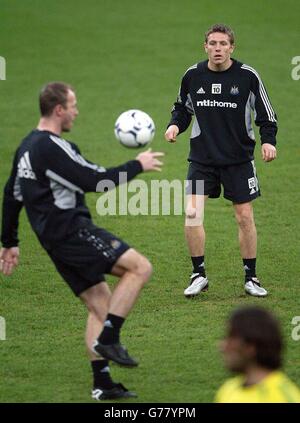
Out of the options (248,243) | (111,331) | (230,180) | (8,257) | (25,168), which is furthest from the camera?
(248,243)

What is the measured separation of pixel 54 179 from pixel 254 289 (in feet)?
11.3

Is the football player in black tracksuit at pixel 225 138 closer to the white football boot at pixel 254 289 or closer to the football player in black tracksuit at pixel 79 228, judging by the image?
the white football boot at pixel 254 289

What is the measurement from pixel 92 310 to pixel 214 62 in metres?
3.57

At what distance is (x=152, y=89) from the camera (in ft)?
69.4

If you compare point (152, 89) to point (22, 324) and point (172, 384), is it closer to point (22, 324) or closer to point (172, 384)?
point (22, 324)

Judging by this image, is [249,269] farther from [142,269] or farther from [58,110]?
[58,110]

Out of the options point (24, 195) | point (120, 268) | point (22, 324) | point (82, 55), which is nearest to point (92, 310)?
point (120, 268)

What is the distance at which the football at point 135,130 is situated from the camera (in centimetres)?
805

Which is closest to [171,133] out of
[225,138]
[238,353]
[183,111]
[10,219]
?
[183,111]

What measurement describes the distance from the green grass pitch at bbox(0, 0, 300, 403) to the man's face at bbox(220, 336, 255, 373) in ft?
8.10

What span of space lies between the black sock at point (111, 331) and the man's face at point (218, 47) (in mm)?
3682

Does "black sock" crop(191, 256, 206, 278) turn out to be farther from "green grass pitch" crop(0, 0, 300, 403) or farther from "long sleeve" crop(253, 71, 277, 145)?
"long sleeve" crop(253, 71, 277, 145)

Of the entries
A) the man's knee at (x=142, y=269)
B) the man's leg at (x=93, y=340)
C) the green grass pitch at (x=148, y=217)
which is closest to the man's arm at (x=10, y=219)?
the man's leg at (x=93, y=340)

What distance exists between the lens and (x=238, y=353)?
498 cm
